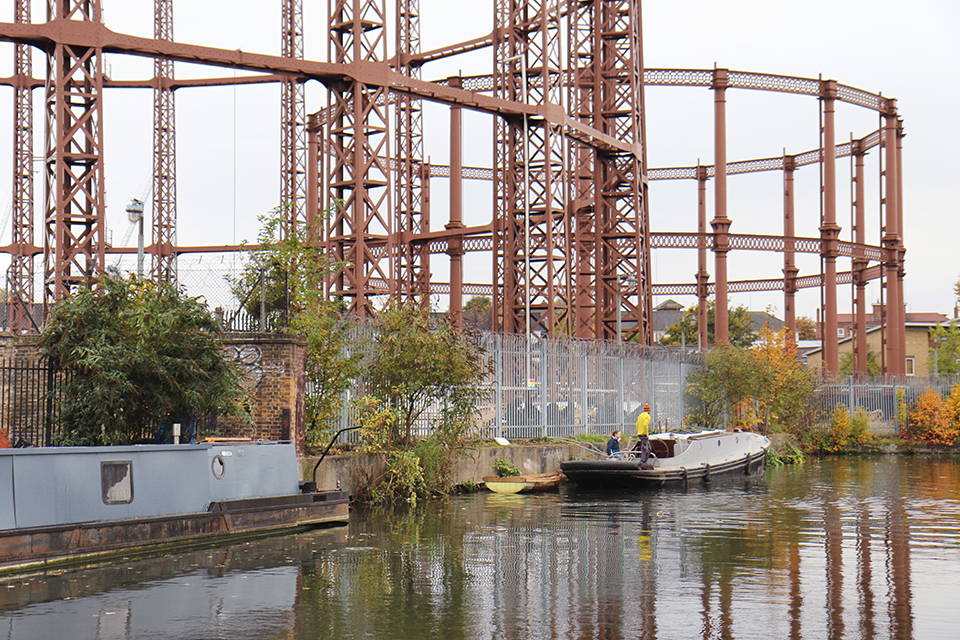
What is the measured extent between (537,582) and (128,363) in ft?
26.6

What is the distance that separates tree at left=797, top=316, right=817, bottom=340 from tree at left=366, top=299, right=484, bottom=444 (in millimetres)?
94164

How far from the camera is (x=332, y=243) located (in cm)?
2573

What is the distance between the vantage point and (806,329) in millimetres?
111938

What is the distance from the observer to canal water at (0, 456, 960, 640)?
9680 millimetres

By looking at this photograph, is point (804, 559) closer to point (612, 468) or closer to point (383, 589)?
point (383, 589)

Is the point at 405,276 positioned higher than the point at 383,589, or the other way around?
the point at 405,276

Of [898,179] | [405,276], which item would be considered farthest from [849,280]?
[405,276]

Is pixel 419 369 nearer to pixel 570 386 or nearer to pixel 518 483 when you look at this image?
pixel 518 483

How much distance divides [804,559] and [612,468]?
10842mm

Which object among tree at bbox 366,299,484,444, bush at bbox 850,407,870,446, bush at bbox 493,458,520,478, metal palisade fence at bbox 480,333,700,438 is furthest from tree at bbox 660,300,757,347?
tree at bbox 366,299,484,444

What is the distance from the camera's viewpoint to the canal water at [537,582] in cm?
968

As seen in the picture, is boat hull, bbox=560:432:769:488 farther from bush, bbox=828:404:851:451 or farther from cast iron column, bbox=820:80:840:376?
cast iron column, bbox=820:80:840:376

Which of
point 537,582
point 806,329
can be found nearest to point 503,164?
point 537,582

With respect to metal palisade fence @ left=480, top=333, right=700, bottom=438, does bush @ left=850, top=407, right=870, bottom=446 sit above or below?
below
